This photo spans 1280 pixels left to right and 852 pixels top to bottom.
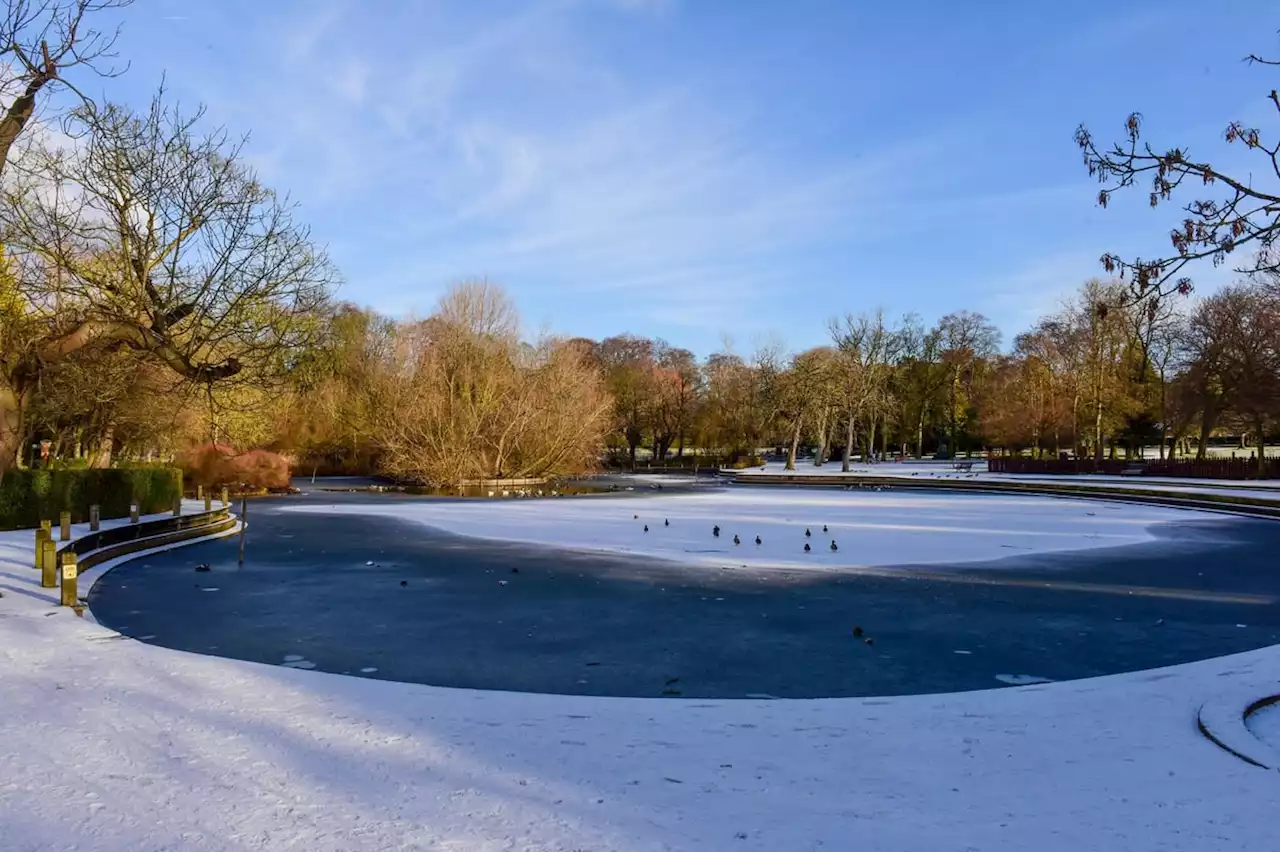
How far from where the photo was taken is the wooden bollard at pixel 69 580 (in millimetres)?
9711

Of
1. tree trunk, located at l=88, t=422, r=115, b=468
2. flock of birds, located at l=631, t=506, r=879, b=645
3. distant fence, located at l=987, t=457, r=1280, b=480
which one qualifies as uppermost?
tree trunk, located at l=88, t=422, r=115, b=468

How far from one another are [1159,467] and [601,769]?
A: 46.1 m

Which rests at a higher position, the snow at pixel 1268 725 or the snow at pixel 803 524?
the snow at pixel 1268 725

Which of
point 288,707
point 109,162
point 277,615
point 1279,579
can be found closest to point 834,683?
point 288,707

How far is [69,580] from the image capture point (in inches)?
→ 384

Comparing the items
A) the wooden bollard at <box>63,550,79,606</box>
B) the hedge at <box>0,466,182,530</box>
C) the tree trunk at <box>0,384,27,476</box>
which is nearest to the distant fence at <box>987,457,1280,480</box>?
the hedge at <box>0,466,182,530</box>

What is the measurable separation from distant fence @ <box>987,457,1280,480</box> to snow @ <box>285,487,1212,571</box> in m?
12.7

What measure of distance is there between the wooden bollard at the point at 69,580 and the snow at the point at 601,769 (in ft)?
11.4

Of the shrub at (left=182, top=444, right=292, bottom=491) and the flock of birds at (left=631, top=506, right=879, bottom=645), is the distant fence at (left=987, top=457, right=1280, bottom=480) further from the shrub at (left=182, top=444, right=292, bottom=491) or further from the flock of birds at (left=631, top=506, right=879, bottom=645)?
the shrub at (left=182, top=444, right=292, bottom=491)

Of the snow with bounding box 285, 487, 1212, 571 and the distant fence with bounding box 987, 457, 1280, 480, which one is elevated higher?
the distant fence with bounding box 987, 457, 1280, 480

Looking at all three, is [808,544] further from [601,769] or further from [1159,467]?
[1159,467]

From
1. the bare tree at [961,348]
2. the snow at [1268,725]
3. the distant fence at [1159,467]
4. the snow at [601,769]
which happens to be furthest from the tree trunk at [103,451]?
the bare tree at [961,348]

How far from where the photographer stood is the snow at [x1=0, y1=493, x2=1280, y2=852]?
382 cm

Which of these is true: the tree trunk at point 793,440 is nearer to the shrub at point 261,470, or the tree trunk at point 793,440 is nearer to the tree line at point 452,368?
the tree line at point 452,368
